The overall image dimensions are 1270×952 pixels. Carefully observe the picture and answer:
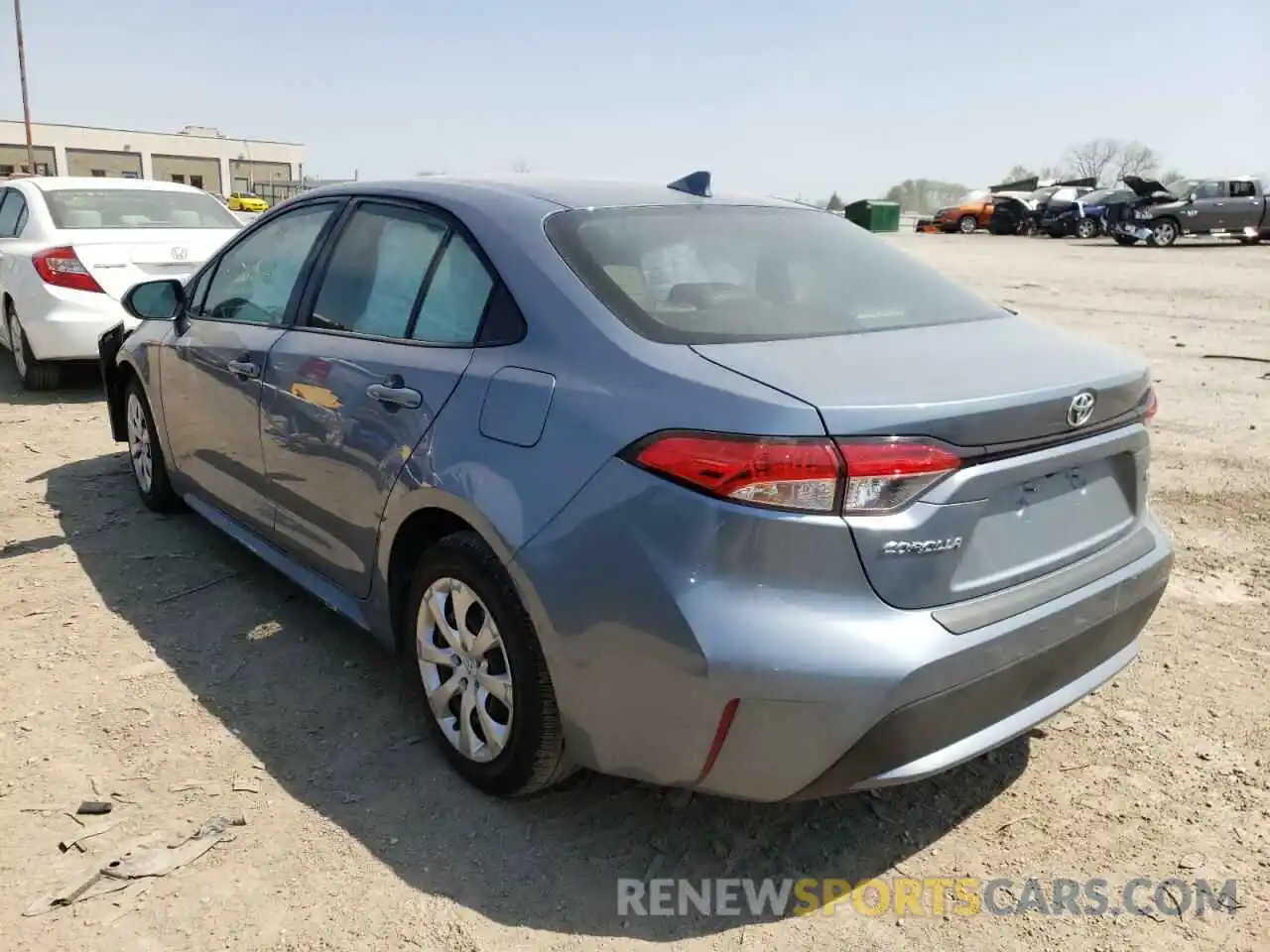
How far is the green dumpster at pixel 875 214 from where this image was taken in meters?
37.0

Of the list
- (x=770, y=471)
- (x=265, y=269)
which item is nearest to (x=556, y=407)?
(x=770, y=471)

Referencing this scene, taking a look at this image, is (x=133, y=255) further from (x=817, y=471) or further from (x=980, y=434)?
(x=980, y=434)

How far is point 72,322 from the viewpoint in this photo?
285 inches

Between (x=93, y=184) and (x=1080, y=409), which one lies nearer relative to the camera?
(x=1080, y=409)

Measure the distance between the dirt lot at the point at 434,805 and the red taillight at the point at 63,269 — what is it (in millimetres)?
3585

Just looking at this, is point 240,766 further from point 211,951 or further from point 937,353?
point 937,353

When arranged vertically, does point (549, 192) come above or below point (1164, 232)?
below

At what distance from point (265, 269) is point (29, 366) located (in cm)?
494

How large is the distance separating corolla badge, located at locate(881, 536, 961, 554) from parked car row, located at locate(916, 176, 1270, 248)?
1212 inches

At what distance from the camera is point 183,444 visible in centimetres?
432

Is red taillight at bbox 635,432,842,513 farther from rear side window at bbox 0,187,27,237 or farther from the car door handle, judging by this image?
rear side window at bbox 0,187,27,237

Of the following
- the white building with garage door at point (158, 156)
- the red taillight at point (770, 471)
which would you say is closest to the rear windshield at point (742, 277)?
the red taillight at point (770, 471)

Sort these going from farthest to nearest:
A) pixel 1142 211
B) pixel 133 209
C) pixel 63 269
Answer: pixel 1142 211, pixel 133 209, pixel 63 269

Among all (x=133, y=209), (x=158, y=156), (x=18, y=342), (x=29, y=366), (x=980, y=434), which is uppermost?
(x=158, y=156)
